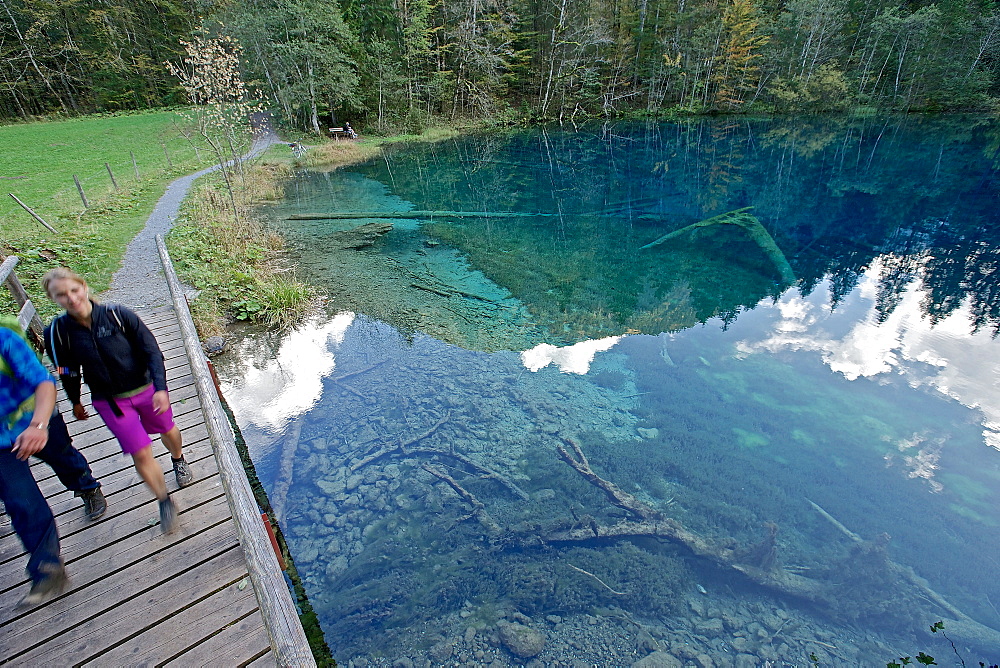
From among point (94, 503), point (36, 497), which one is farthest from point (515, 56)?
point (36, 497)

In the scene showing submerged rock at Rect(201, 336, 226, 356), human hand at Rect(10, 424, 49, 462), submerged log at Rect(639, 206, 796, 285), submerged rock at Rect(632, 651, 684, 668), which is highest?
human hand at Rect(10, 424, 49, 462)

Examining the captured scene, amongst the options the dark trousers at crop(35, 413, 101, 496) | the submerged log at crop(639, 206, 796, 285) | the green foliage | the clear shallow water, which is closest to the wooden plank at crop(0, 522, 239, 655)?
the dark trousers at crop(35, 413, 101, 496)

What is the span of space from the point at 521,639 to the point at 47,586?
408 centimetres

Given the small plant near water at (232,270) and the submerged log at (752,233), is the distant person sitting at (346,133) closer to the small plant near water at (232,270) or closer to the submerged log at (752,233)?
the small plant near water at (232,270)

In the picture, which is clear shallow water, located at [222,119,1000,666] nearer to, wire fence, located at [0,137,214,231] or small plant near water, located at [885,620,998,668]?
small plant near water, located at [885,620,998,668]

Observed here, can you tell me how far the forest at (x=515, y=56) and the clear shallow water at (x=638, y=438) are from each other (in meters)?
22.1

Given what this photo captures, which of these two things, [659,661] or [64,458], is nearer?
[64,458]

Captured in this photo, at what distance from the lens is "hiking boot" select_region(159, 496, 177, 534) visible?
3.69 m

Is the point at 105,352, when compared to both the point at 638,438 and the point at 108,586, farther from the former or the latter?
the point at 638,438

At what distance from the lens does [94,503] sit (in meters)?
3.84

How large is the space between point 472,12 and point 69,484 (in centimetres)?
4301

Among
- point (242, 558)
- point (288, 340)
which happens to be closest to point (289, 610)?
point (242, 558)

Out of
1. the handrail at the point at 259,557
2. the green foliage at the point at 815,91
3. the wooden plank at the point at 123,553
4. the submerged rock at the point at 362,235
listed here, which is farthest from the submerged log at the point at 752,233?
the green foliage at the point at 815,91

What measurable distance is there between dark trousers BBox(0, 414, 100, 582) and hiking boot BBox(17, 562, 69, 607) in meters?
0.03
